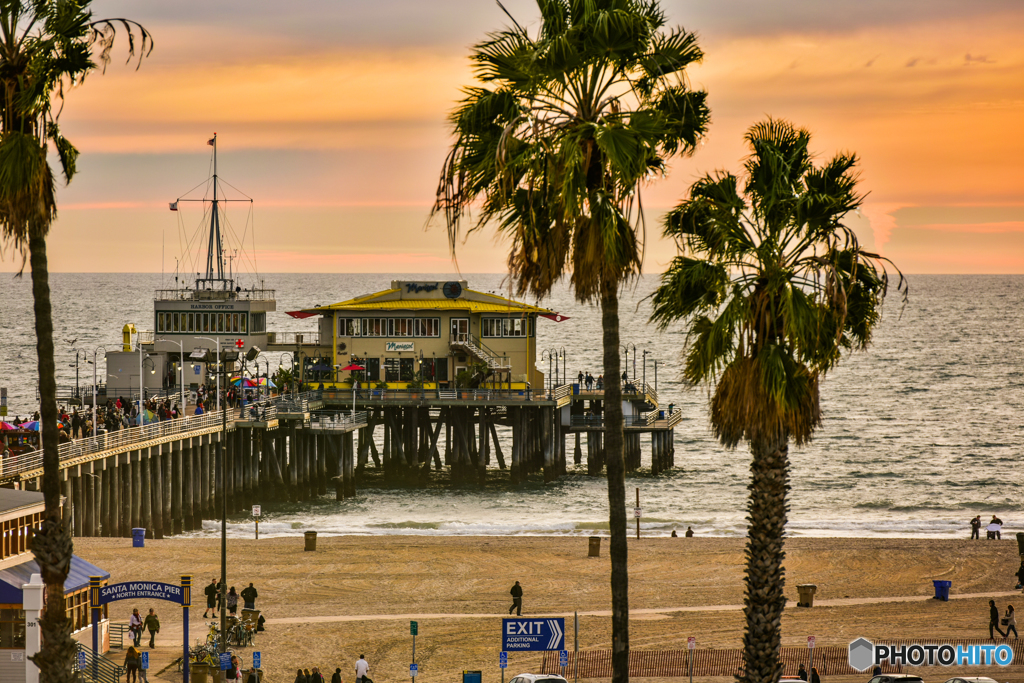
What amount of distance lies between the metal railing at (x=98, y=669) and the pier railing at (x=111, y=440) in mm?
10492

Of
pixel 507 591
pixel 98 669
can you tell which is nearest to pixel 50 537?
pixel 98 669

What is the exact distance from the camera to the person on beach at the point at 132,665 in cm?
2397

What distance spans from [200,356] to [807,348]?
58.3 metres

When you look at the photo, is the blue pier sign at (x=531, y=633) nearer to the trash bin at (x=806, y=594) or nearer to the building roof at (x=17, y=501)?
the building roof at (x=17, y=501)

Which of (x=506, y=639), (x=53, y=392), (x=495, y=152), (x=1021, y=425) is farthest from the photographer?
(x=1021, y=425)

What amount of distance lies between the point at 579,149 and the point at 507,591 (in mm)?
25353

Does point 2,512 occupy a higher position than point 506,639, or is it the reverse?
point 2,512

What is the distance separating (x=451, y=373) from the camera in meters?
67.4

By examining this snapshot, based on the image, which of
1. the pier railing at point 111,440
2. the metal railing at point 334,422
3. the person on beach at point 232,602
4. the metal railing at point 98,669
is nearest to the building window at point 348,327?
the metal railing at point 334,422

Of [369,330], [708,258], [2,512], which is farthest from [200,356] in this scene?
[708,258]

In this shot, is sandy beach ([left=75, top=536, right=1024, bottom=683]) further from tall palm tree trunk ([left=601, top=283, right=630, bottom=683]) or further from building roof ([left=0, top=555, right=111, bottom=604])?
tall palm tree trunk ([left=601, top=283, right=630, bottom=683])

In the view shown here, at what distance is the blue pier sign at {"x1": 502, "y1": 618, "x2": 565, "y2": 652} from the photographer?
19906 millimetres

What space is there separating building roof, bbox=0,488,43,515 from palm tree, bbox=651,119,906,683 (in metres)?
13.9

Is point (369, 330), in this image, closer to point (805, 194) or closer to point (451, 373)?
point (451, 373)
